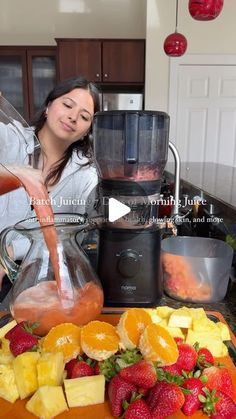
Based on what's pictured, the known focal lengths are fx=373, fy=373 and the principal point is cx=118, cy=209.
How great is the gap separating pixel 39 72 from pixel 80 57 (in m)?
0.44

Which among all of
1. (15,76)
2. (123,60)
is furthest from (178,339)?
(15,76)

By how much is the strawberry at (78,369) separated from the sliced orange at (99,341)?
0.01 metres

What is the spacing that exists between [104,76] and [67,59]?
36 cm

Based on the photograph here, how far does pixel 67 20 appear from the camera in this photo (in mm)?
3541

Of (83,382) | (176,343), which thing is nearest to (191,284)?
(176,343)

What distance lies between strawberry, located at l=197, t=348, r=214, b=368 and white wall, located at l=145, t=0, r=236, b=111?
3059 mm

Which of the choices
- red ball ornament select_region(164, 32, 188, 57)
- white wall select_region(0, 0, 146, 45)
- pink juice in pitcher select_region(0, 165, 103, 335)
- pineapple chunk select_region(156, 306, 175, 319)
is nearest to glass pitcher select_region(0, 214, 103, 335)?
pink juice in pitcher select_region(0, 165, 103, 335)

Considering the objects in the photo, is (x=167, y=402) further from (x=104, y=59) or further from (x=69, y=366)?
(x=104, y=59)

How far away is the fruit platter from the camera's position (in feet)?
1.46

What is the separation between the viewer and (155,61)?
330 cm

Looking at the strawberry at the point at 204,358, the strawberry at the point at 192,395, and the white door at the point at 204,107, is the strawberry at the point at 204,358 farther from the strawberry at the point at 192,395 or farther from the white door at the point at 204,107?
the white door at the point at 204,107

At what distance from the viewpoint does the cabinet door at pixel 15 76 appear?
340 centimetres

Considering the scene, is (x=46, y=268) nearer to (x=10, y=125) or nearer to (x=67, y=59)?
(x=10, y=125)

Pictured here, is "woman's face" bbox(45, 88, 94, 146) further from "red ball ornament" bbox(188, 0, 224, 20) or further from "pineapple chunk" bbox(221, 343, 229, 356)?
"red ball ornament" bbox(188, 0, 224, 20)
